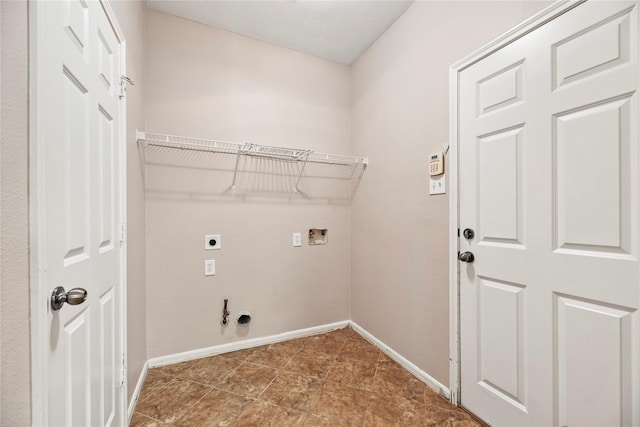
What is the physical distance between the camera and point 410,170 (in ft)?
6.33

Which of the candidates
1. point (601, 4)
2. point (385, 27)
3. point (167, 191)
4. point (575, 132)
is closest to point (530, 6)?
point (601, 4)

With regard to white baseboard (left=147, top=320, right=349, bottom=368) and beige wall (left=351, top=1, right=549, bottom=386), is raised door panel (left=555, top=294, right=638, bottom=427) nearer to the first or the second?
beige wall (left=351, top=1, right=549, bottom=386)

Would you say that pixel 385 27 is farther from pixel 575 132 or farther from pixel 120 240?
pixel 120 240

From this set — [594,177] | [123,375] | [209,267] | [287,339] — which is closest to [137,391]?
[123,375]

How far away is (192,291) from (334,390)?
51.9 inches

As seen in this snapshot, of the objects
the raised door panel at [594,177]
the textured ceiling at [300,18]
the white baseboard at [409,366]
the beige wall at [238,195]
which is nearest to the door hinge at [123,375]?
the beige wall at [238,195]

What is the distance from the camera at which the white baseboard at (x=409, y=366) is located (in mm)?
1649

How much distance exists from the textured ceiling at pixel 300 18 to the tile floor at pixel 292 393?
9.08 feet

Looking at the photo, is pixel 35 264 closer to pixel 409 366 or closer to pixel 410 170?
pixel 410 170

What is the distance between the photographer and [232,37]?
7.18 feet

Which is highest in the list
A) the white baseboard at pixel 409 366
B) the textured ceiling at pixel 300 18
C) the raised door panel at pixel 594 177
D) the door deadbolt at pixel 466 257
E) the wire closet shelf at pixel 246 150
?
the textured ceiling at pixel 300 18

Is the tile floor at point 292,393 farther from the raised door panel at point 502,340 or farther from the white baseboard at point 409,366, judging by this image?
the raised door panel at point 502,340

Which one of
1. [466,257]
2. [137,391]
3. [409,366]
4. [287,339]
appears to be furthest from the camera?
[287,339]

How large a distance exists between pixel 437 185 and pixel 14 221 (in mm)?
1895
